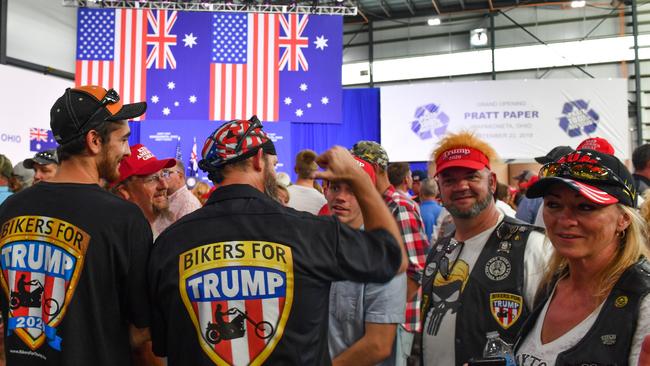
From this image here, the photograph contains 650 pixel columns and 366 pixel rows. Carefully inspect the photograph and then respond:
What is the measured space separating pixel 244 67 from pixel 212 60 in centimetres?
72

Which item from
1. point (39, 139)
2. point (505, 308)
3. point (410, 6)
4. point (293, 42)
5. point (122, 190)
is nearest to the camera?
point (505, 308)

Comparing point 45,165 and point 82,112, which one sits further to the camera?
point 45,165

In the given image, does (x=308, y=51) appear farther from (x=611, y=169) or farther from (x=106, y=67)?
(x=611, y=169)

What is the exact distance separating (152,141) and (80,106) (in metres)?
10.1

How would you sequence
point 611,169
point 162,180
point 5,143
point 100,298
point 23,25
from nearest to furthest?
point 611,169 < point 100,298 < point 162,180 < point 5,143 < point 23,25

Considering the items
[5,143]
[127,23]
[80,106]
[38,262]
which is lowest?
[38,262]

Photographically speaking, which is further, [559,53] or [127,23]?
[559,53]

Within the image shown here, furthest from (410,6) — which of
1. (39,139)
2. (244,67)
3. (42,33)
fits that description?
(39,139)

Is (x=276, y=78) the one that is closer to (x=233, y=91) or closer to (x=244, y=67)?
(x=244, y=67)

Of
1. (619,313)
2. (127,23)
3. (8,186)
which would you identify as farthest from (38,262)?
(127,23)

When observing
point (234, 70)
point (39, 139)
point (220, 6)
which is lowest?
point (39, 139)

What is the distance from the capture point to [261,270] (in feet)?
5.33

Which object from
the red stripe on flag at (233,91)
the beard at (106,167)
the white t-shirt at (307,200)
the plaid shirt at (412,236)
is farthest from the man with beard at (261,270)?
the red stripe on flag at (233,91)

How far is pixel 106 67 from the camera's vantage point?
11664mm
